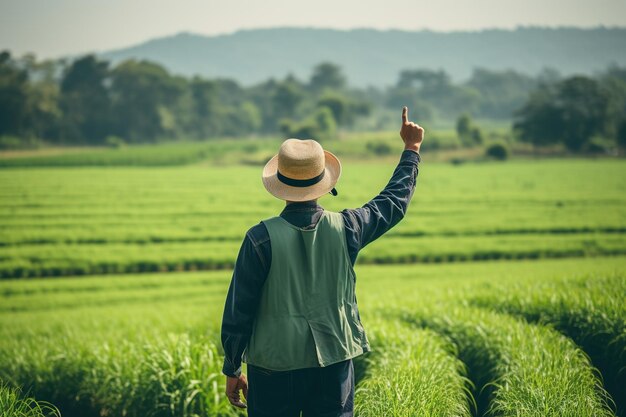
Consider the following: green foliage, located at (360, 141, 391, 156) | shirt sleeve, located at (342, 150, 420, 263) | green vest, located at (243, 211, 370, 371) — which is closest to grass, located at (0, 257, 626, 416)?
green vest, located at (243, 211, 370, 371)

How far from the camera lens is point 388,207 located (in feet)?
12.4

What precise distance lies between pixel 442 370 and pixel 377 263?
1382cm

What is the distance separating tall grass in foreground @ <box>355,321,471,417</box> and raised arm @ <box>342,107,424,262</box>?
1431 mm

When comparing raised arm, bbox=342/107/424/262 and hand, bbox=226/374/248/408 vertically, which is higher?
raised arm, bbox=342/107/424/262

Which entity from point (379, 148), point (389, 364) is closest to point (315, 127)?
point (379, 148)

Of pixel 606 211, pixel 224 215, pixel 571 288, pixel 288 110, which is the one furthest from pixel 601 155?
pixel 288 110

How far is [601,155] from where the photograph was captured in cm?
6119

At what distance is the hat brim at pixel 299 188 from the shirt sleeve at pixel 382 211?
21cm

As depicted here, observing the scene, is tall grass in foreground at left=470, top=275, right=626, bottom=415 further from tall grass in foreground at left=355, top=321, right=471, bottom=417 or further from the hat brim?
the hat brim

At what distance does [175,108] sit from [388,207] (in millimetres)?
98133

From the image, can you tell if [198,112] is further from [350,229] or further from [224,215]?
[350,229]

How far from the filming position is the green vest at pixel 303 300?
3355mm

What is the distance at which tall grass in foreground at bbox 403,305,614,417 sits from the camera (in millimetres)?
4535

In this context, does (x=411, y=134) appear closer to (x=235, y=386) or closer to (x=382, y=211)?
(x=382, y=211)
